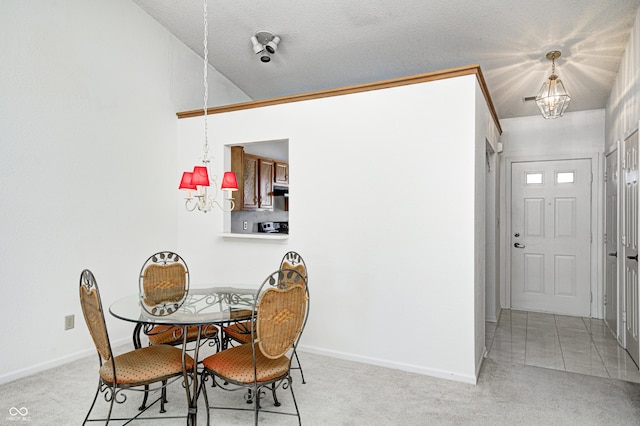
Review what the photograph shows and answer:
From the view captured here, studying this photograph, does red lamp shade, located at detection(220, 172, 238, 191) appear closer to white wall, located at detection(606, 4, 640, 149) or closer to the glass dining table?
the glass dining table

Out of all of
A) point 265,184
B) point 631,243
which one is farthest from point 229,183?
point 631,243

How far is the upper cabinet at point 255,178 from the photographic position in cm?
451

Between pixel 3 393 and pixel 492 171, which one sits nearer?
pixel 3 393

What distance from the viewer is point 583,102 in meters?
4.74

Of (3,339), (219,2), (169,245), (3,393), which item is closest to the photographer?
(3,393)

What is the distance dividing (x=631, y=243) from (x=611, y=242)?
3.13ft

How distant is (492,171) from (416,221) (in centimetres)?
196

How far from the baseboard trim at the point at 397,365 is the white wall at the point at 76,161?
2.00 meters

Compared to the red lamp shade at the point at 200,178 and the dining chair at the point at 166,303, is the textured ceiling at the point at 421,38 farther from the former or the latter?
the dining chair at the point at 166,303

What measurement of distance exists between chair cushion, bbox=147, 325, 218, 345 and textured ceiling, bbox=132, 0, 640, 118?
300 cm

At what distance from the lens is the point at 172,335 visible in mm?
2779

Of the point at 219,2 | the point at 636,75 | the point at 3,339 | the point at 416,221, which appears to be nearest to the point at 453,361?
the point at 416,221

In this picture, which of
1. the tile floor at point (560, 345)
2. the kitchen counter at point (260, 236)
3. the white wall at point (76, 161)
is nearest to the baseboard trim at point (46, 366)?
the white wall at point (76, 161)

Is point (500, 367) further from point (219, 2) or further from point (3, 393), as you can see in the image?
point (219, 2)
